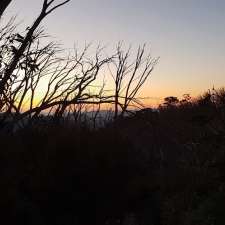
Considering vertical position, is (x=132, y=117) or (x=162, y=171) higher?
(x=132, y=117)

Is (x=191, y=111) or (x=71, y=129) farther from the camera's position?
(x=191, y=111)

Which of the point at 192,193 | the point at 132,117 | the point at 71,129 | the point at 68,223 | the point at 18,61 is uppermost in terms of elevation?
the point at 18,61

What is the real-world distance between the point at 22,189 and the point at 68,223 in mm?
1114

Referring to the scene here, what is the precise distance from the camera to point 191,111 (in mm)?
27156

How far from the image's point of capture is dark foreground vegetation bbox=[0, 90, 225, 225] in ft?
33.6

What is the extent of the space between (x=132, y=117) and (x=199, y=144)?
8.52 ft

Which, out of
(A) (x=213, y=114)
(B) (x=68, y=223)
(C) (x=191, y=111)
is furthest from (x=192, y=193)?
(C) (x=191, y=111)

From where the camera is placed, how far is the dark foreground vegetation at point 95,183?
10227 millimetres

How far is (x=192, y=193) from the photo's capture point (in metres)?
12.3

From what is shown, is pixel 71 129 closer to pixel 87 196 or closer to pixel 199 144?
pixel 87 196

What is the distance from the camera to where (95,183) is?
1102 centimetres

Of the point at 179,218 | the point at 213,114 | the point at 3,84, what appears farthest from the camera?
the point at 213,114

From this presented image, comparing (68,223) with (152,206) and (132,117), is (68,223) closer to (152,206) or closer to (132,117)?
(152,206)

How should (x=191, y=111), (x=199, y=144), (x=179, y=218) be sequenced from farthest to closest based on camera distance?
(x=191, y=111) → (x=199, y=144) → (x=179, y=218)
